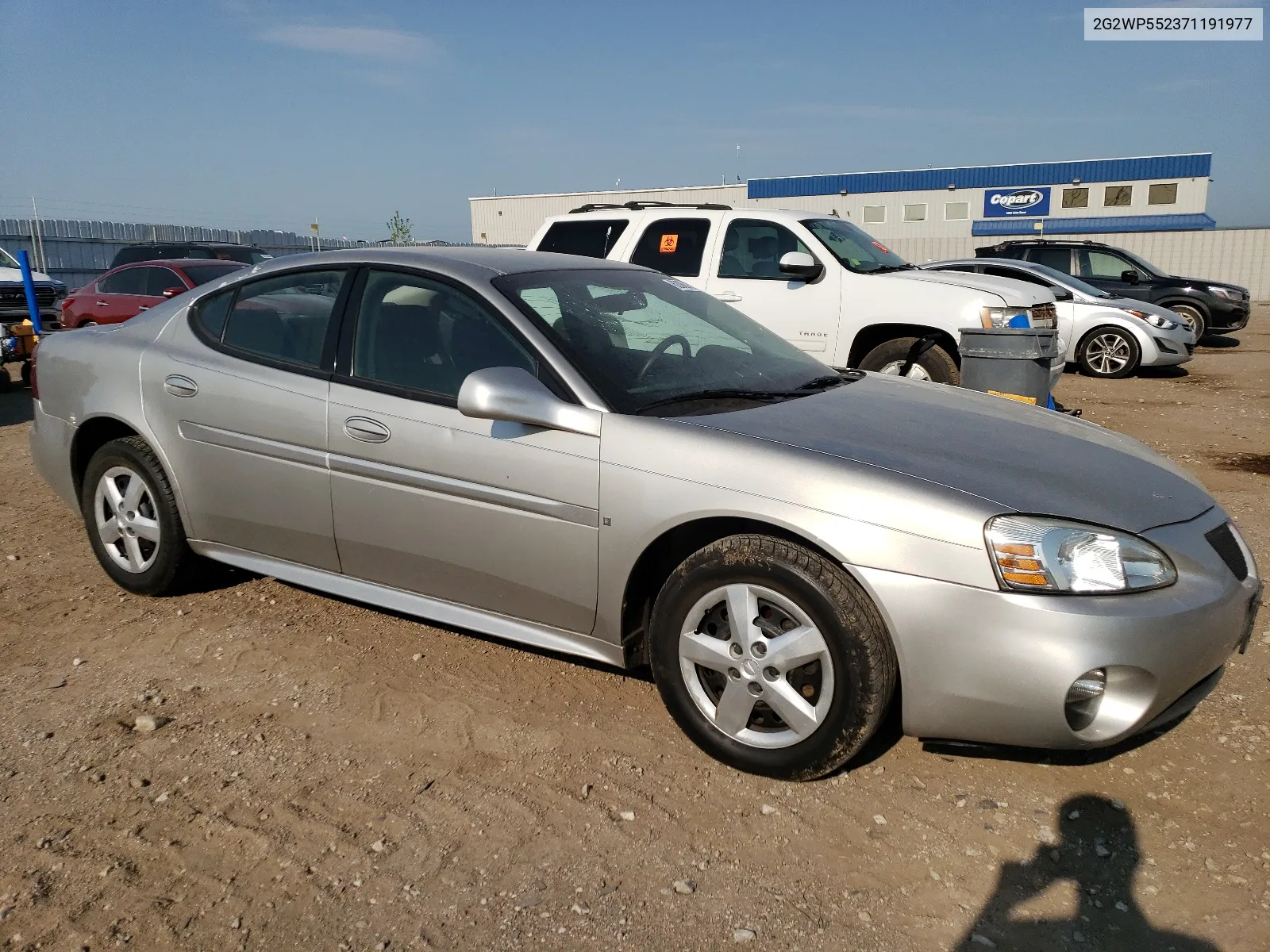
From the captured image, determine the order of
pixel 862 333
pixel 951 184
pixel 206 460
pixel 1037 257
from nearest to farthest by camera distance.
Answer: pixel 206 460 → pixel 862 333 → pixel 1037 257 → pixel 951 184

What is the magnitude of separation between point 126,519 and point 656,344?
8.29 feet

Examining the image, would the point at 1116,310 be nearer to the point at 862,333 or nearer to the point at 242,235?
the point at 862,333

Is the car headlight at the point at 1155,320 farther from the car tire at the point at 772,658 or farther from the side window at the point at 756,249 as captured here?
the car tire at the point at 772,658

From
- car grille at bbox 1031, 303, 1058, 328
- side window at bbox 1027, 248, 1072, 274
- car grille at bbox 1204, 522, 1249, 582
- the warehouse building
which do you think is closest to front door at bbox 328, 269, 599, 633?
car grille at bbox 1204, 522, 1249, 582

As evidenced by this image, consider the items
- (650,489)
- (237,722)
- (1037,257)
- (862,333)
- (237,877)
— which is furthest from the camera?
(1037,257)

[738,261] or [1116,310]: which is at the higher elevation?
[738,261]

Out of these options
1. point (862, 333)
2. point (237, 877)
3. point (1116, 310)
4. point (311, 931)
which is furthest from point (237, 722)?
point (1116, 310)

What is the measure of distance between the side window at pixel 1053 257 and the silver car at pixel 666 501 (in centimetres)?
1285

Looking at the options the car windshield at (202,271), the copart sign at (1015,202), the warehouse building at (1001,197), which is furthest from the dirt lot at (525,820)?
the copart sign at (1015,202)

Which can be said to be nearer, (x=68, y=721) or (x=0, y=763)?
(x=0, y=763)

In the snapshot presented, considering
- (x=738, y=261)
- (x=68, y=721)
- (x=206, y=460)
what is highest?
(x=738, y=261)

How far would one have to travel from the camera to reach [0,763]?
324 cm

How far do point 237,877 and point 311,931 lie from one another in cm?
33

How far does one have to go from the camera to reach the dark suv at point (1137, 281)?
1582 centimetres
